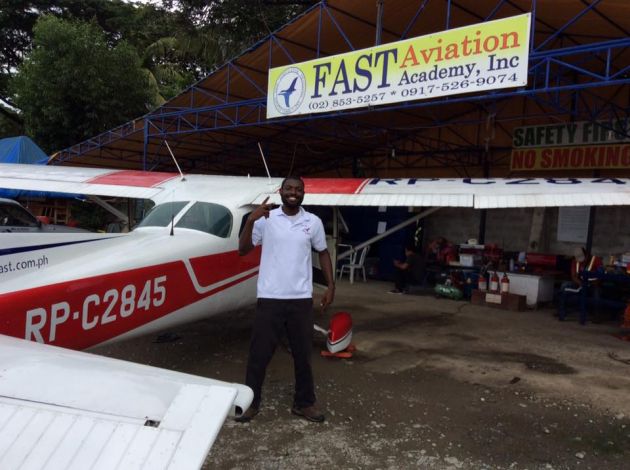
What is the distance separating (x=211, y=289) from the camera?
16.6ft

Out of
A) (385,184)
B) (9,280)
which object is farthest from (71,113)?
(9,280)

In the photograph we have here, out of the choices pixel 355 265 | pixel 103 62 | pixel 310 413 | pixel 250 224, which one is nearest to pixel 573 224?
pixel 355 265

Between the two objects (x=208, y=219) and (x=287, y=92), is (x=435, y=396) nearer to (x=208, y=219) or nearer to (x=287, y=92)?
(x=208, y=219)

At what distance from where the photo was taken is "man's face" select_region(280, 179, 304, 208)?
13.1 feet

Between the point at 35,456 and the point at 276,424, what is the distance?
3091 mm

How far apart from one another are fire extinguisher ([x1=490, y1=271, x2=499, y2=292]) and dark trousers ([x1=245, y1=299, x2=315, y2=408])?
7.22 m

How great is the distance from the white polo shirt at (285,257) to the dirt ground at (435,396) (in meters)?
1.15

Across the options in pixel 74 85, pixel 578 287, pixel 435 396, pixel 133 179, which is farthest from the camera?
pixel 74 85

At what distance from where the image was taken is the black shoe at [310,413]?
4.13m

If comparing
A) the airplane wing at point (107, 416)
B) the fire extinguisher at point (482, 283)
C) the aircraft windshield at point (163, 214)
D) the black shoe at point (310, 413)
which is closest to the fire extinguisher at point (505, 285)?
the fire extinguisher at point (482, 283)

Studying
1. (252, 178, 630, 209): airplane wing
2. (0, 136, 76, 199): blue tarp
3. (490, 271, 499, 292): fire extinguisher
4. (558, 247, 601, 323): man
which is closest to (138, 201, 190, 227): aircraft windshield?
(252, 178, 630, 209): airplane wing

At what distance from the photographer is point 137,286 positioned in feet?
13.2

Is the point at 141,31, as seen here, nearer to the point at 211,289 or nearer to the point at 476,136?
the point at 476,136

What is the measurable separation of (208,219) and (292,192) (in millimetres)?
1696
